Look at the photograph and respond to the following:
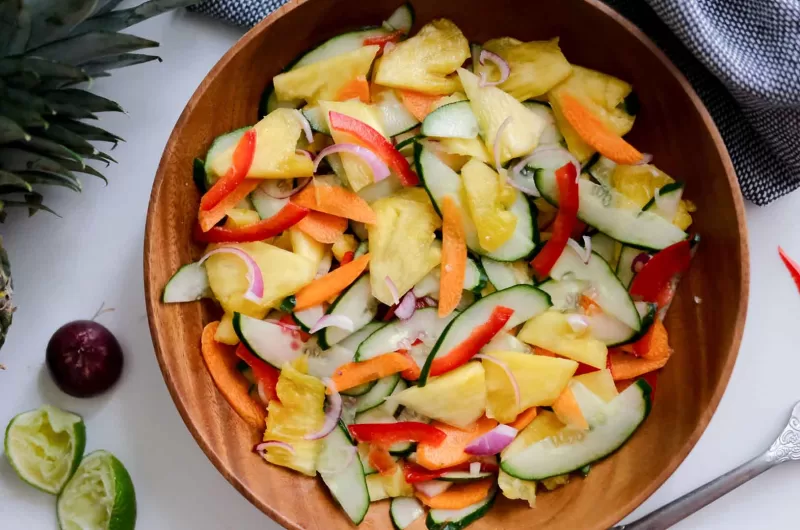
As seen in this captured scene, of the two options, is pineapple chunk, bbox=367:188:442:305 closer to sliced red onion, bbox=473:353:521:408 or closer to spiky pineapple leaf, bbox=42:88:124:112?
sliced red onion, bbox=473:353:521:408

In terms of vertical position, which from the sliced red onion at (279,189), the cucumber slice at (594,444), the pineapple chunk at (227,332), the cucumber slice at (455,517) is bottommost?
the cucumber slice at (455,517)

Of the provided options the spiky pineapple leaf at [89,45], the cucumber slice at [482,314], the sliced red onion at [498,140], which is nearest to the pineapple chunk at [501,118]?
the sliced red onion at [498,140]

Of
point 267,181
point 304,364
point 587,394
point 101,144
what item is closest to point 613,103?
point 587,394

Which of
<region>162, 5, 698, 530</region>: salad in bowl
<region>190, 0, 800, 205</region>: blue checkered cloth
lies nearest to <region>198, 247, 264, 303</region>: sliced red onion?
<region>162, 5, 698, 530</region>: salad in bowl

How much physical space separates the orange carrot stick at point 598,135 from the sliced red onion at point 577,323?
338 millimetres

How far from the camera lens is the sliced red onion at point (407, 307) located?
1468 mm

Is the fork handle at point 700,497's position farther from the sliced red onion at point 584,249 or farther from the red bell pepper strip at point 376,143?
the red bell pepper strip at point 376,143

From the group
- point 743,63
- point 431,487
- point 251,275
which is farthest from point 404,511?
point 743,63

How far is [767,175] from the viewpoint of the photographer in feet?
5.13

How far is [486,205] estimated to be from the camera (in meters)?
1.43

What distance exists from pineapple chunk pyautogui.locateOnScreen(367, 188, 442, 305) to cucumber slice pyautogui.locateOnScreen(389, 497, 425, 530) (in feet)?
1.43

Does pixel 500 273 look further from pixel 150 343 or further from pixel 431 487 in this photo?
pixel 150 343

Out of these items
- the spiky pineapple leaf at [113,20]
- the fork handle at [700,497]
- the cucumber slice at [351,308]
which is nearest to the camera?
the spiky pineapple leaf at [113,20]

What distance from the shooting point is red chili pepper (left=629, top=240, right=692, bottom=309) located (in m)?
1.45
